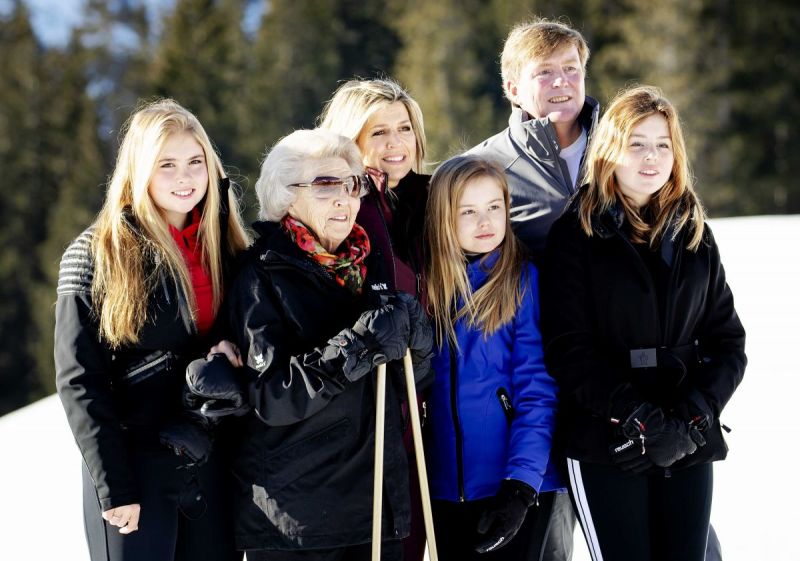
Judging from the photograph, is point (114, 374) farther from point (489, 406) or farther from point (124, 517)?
point (489, 406)

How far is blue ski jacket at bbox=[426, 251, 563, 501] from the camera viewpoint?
10.8ft

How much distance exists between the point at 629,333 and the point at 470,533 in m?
0.86

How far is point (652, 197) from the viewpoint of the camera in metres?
3.39

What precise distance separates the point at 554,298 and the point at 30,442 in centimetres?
492

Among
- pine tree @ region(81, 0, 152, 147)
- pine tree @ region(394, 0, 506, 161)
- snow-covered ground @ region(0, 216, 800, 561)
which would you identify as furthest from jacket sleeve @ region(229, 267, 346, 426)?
pine tree @ region(81, 0, 152, 147)

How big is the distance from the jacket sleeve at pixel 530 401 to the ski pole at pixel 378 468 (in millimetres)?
489

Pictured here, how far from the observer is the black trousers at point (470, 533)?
10.5ft

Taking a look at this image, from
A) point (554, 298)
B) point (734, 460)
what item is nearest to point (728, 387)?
point (554, 298)

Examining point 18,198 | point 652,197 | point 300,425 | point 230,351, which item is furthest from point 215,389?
point 18,198

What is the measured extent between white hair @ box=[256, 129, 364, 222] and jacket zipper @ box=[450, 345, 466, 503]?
2.45 ft

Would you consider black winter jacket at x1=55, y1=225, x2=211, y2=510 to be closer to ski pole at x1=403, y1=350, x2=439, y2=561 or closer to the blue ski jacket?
ski pole at x1=403, y1=350, x2=439, y2=561

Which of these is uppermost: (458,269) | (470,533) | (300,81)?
(300,81)

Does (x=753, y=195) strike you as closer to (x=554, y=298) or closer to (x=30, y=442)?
(x=30, y=442)

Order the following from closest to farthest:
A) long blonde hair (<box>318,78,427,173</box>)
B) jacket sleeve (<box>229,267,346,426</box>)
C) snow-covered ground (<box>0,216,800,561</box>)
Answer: jacket sleeve (<box>229,267,346,426</box>)
long blonde hair (<box>318,78,427,173</box>)
snow-covered ground (<box>0,216,800,561</box>)
